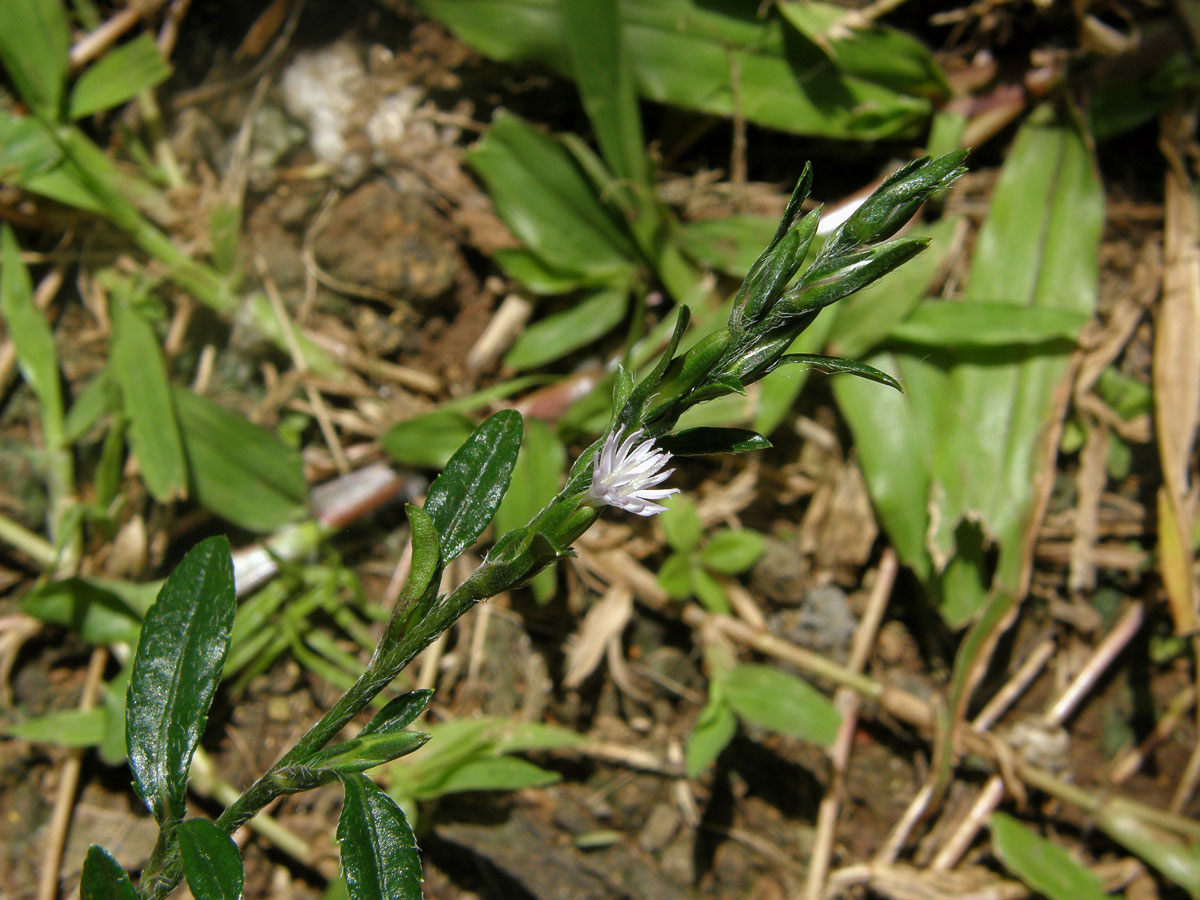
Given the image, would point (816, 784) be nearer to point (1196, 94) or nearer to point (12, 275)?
point (1196, 94)

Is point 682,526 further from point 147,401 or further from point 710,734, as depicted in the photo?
point 147,401

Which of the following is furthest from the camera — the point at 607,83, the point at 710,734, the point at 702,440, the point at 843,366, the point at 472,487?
the point at 607,83

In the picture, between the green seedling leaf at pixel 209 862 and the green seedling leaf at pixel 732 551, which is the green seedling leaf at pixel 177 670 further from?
the green seedling leaf at pixel 732 551

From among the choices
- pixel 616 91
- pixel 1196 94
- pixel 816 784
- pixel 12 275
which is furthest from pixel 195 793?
pixel 1196 94

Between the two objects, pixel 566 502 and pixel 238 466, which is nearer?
pixel 566 502

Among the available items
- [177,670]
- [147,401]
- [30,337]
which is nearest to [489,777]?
[177,670]

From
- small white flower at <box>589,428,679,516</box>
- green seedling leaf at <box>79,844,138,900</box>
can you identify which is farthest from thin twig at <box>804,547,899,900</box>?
green seedling leaf at <box>79,844,138,900</box>

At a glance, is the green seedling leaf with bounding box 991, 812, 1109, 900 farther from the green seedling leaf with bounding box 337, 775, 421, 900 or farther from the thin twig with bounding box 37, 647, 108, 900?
the thin twig with bounding box 37, 647, 108, 900
